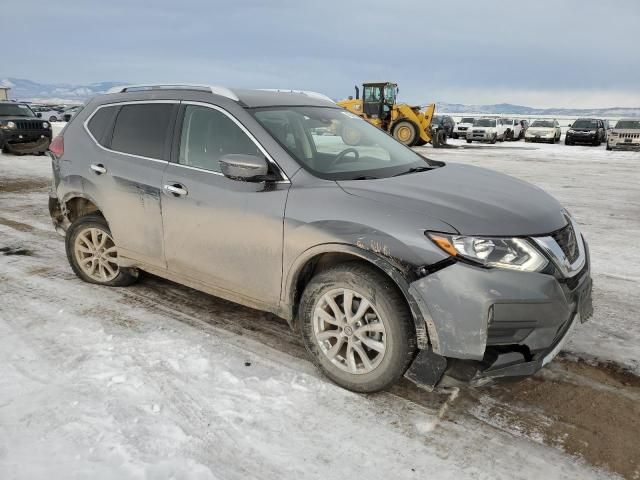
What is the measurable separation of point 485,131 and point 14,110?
23271mm

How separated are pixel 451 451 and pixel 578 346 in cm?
165

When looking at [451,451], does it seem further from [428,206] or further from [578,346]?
[578,346]

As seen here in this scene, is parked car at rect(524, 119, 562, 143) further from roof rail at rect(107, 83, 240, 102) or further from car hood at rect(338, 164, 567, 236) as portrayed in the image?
roof rail at rect(107, 83, 240, 102)

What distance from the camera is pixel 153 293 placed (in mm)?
4547

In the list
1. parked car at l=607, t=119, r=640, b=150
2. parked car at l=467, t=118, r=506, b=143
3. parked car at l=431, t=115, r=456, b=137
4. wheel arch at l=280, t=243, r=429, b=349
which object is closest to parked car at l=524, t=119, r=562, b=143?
parked car at l=467, t=118, r=506, b=143

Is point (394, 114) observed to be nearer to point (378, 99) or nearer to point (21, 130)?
point (378, 99)

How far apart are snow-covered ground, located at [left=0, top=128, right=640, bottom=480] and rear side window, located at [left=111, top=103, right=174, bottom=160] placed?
1.26 meters

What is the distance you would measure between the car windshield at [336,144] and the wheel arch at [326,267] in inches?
19.5

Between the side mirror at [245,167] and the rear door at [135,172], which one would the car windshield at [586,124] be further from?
the side mirror at [245,167]

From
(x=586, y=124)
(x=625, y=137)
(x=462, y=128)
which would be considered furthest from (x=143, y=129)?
(x=586, y=124)

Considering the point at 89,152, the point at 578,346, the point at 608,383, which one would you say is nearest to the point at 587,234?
the point at 578,346

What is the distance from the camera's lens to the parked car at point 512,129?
1277 inches

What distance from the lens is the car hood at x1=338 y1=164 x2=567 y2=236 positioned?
8.96 feet

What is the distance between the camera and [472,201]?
116 inches
